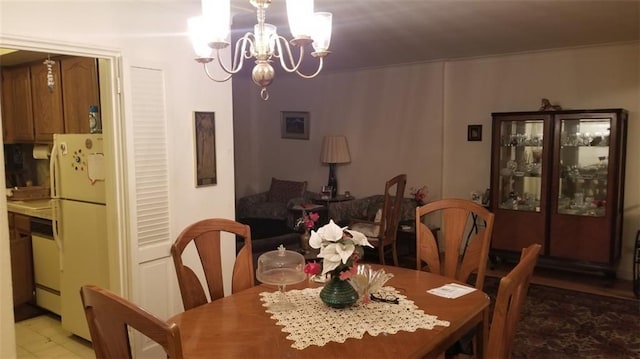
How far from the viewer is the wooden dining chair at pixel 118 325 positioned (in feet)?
3.65

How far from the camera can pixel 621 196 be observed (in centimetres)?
478

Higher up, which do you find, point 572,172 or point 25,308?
point 572,172

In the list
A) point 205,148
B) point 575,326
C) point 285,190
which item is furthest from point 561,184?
point 285,190

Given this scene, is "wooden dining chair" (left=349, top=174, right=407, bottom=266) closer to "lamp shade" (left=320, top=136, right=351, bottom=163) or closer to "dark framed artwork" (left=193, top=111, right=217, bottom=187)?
"lamp shade" (left=320, top=136, right=351, bottom=163)

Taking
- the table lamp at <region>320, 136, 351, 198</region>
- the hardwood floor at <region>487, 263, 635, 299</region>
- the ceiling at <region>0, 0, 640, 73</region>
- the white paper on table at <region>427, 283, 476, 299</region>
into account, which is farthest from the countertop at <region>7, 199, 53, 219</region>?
the hardwood floor at <region>487, 263, 635, 299</region>

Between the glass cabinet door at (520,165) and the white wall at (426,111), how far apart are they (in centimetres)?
41

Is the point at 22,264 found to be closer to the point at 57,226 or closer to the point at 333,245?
the point at 57,226

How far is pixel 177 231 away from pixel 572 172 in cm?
385

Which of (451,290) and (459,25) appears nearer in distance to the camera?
(451,290)

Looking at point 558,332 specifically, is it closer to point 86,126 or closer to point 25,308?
point 86,126

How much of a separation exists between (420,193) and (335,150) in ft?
4.55

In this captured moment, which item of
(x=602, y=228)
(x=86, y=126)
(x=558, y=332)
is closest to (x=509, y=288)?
(x=558, y=332)

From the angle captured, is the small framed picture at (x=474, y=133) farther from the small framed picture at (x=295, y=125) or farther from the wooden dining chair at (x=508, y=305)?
the wooden dining chair at (x=508, y=305)

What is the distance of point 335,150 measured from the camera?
6.61 m
